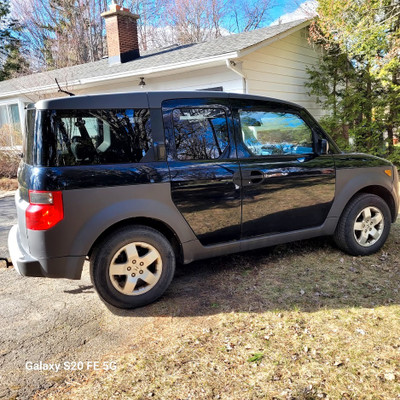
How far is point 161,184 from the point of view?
10.1ft

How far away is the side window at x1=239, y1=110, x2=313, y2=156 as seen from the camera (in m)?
3.58

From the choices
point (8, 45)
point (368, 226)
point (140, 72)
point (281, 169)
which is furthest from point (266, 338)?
point (8, 45)

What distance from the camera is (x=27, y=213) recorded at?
279 cm

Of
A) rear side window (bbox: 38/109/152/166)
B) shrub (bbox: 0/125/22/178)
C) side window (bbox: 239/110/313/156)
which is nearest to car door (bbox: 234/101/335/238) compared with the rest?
side window (bbox: 239/110/313/156)

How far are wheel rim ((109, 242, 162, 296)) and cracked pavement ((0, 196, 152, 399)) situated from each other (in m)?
0.25

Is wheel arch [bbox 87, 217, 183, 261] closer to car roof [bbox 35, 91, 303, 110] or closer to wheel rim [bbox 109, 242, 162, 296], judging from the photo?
wheel rim [bbox 109, 242, 162, 296]

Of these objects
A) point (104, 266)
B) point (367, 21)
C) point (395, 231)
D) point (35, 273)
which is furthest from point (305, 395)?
point (367, 21)

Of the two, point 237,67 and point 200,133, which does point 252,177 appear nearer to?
point 200,133

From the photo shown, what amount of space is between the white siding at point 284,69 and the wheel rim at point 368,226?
5679 mm

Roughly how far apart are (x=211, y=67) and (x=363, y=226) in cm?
656

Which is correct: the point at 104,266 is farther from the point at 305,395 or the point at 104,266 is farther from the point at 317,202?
the point at 317,202

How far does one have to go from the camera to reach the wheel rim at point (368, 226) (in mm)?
4133

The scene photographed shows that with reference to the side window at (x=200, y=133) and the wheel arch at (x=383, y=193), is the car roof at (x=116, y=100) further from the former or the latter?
the wheel arch at (x=383, y=193)

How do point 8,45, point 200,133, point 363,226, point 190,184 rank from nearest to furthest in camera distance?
point 190,184 < point 200,133 < point 363,226 < point 8,45
